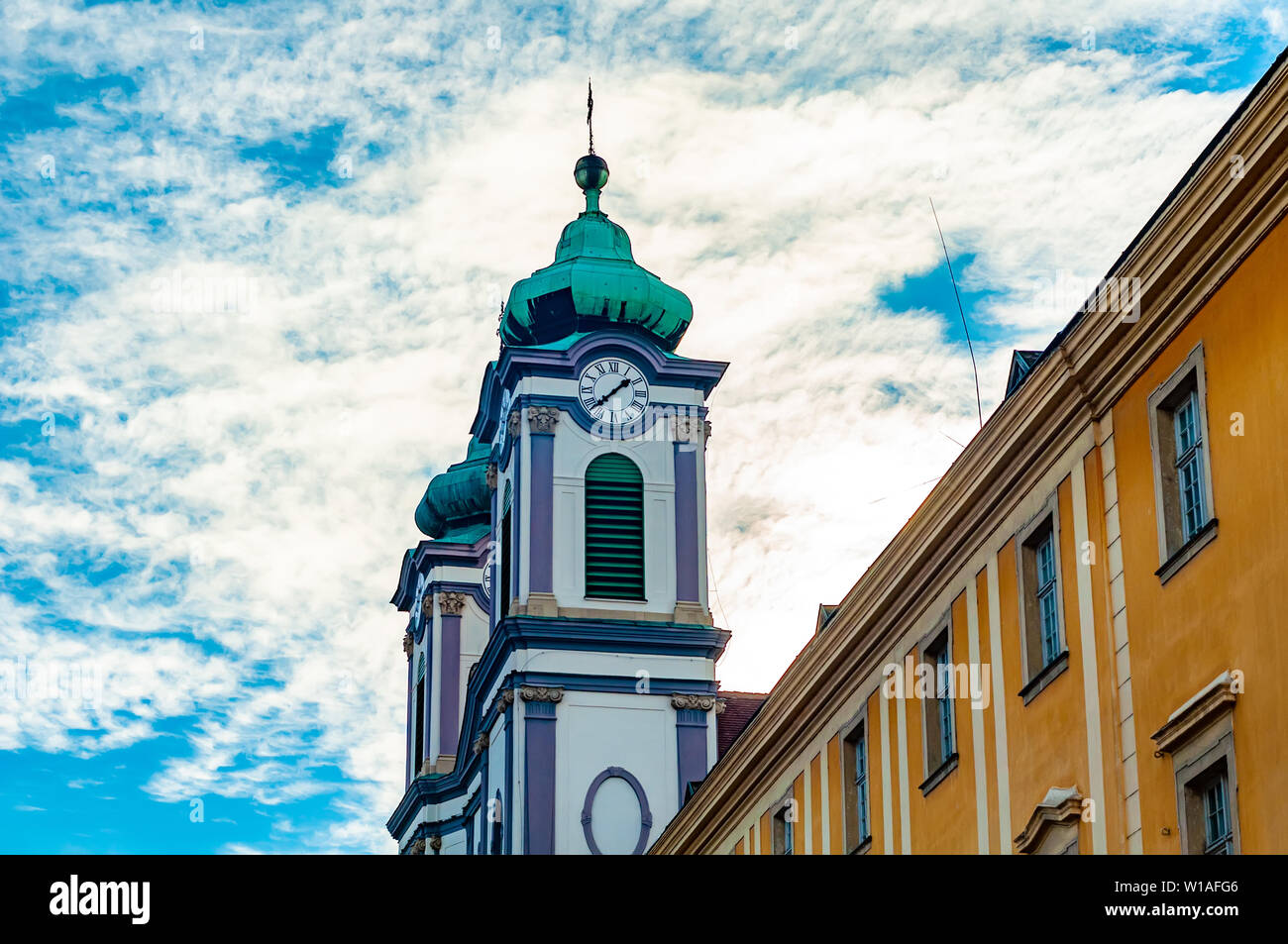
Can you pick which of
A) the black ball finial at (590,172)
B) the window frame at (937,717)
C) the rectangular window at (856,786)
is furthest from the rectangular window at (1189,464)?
the black ball finial at (590,172)

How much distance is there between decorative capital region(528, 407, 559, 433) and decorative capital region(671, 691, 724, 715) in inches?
228

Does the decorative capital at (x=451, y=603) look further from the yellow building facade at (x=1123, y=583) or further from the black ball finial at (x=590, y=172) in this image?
the yellow building facade at (x=1123, y=583)

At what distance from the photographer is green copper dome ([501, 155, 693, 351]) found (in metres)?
55.4

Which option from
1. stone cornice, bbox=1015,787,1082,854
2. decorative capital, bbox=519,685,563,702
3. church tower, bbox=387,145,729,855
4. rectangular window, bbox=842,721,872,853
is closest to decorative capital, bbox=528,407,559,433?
church tower, bbox=387,145,729,855

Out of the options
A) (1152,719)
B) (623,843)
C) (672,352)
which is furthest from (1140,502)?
(672,352)

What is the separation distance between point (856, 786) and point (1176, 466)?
957 centimetres

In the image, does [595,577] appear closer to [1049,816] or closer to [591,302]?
[591,302]

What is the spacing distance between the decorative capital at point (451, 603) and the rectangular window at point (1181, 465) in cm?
4439

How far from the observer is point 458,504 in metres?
68.9

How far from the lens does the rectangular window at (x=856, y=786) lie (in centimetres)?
2948

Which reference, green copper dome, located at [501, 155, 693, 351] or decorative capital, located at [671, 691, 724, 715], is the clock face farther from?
decorative capital, located at [671, 691, 724, 715]

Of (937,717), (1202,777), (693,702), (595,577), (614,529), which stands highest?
(614,529)

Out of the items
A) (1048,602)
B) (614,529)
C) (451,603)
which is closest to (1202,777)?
(1048,602)
